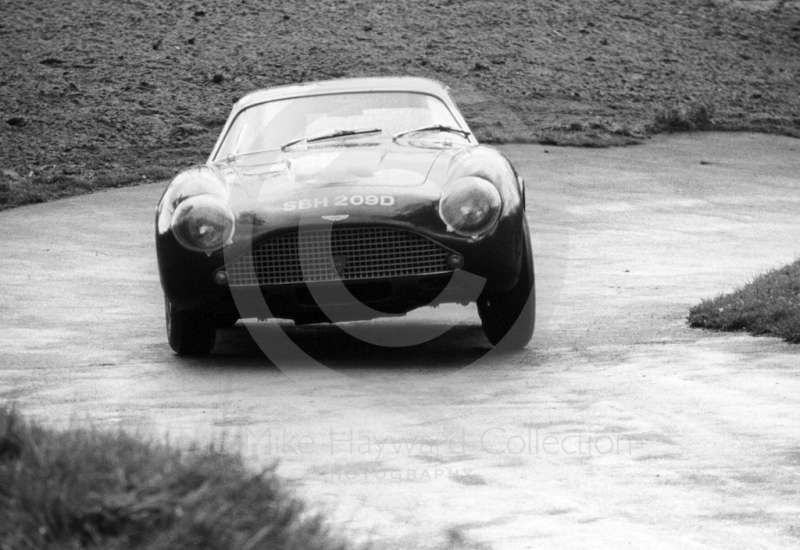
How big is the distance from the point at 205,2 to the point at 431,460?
22.4 m

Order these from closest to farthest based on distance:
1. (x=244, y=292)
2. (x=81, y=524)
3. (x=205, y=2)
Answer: (x=81, y=524), (x=244, y=292), (x=205, y=2)

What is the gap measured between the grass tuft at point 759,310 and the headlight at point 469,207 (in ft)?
5.44

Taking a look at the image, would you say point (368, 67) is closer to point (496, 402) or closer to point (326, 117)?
point (326, 117)

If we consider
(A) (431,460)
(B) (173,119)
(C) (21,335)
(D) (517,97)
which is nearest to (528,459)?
(A) (431,460)

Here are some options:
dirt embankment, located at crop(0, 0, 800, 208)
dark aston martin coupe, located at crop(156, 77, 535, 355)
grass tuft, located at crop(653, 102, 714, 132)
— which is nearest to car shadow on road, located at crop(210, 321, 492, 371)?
dark aston martin coupe, located at crop(156, 77, 535, 355)

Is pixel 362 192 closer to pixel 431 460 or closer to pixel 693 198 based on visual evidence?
pixel 431 460

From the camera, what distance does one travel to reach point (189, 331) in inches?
283

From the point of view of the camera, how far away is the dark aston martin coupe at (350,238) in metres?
6.41

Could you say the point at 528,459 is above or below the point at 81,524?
below

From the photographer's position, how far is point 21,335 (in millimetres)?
8023

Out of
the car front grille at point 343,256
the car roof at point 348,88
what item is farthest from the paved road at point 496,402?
the car roof at point 348,88

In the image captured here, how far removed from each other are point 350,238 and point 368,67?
1762cm

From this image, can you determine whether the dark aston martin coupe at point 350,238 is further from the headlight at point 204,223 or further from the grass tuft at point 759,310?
the grass tuft at point 759,310

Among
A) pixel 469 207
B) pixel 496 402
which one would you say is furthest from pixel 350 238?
pixel 496 402
